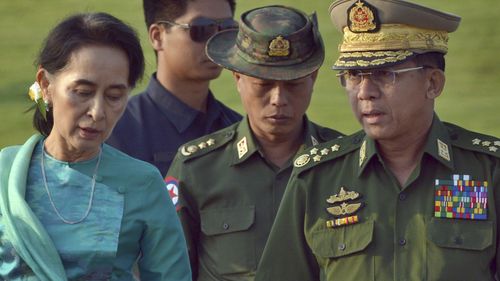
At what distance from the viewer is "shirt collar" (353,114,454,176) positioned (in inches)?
210

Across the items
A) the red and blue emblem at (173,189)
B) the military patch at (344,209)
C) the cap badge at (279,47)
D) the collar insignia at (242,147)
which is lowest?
the military patch at (344,209)

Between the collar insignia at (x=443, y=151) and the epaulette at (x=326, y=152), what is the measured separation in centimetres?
29

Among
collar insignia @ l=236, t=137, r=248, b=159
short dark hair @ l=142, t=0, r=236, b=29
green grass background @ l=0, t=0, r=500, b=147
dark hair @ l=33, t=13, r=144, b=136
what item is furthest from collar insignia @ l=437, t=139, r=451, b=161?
green grass background @ l=0, t=0, r=500, b=147

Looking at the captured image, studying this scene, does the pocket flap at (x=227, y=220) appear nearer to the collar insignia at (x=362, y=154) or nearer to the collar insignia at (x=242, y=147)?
the collar insignia at (x=242, y=147)

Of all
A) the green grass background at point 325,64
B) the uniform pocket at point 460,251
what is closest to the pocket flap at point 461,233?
the uniform pocket at point 460,251

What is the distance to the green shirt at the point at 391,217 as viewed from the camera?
5.19 metres

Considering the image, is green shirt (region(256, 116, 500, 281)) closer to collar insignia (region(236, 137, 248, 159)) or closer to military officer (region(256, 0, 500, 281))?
military officer (region(256, 0, 500, 281))

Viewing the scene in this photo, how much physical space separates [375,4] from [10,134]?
639 cm

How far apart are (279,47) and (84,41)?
56.5 inches

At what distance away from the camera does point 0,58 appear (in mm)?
12734

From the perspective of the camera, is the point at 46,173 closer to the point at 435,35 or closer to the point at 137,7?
the point at 435,35

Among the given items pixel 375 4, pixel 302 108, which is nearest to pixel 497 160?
pixel 375 4

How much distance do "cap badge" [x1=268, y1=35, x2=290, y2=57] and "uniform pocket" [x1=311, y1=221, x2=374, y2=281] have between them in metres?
1.07

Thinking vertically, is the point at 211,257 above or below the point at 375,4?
below
